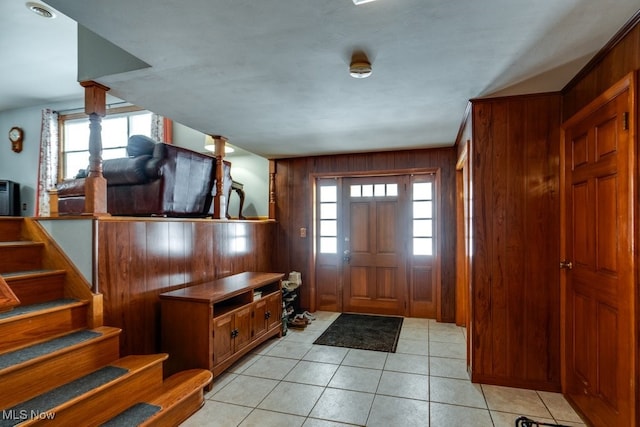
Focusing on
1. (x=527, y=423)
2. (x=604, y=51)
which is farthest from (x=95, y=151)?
(x=527, y=423)

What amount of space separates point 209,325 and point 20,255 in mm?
1490

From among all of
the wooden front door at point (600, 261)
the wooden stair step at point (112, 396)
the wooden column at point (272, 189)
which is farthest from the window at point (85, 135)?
the wooden front door at point (600, 261)

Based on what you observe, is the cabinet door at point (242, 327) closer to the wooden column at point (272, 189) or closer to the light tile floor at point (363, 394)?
the light tile floor at point (363, 394)

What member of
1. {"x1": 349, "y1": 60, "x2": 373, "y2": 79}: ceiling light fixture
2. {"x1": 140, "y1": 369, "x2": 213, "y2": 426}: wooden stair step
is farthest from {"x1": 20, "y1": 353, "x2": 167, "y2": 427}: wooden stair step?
{"x1": 349, "y1": 60, "x2": 373, "y2": 79}: ceiling light fixture

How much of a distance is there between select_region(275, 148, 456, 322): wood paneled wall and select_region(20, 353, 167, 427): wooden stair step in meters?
2.87

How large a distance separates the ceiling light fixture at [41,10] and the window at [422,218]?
4.82m

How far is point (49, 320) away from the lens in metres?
2.19

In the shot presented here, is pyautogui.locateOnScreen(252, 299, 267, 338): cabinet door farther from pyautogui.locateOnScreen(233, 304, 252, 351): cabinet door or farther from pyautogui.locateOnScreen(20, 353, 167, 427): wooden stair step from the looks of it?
pyautogui.locateOnScreen(20, 353, 167, 427): wooden stair step

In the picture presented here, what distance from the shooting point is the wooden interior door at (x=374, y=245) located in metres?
4.81

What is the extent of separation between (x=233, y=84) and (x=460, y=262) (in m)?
3.55

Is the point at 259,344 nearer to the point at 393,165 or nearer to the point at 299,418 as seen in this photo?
the point at 299,418

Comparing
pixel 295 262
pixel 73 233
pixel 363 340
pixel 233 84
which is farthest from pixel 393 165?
pixel 73 233

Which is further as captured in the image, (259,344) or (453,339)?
(453,339)

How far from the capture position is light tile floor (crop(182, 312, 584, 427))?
2.31 metres
